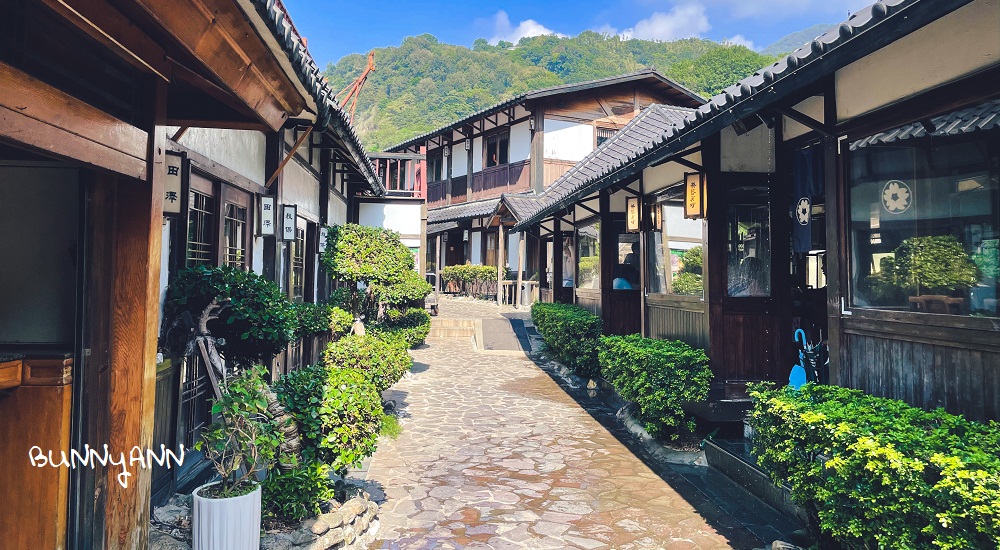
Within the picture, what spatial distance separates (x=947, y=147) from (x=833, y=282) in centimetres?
148

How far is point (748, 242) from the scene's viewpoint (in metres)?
7.83

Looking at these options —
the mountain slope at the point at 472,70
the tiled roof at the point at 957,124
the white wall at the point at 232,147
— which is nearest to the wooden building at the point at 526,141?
the white wall at the point at 232,147

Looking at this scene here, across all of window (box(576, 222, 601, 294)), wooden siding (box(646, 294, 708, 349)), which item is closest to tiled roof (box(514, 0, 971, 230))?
wooden siding (box(646, 294, 708, 349))

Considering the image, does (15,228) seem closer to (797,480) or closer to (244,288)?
(244,288)

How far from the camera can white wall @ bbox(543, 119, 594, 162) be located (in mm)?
25938

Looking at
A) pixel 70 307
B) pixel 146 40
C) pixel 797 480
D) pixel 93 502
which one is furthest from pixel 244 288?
pixel 797 480

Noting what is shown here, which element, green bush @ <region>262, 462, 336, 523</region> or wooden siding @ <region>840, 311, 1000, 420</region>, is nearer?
wooden siding @ <region>840, 311, 1000, 420</region>

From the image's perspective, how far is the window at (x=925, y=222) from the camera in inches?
165

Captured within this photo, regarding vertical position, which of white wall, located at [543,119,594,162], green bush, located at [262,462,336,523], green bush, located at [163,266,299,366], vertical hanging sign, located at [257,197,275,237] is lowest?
green bush, located at [262,462,336,523]

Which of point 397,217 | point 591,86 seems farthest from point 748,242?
point 591,86

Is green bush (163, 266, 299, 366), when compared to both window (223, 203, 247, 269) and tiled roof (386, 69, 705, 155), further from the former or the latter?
tiled roof (386, 69, 705, 155)

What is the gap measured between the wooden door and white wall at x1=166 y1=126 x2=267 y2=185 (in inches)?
242

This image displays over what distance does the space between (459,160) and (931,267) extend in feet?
94.1

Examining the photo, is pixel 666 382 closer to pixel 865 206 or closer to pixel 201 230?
pixel 865 206
